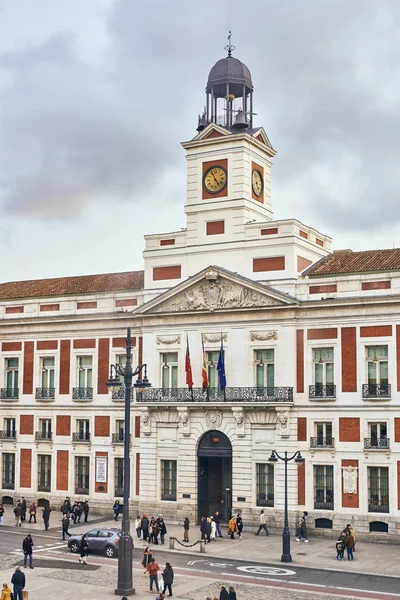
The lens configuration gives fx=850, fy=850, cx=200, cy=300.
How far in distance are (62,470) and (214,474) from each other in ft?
33.8

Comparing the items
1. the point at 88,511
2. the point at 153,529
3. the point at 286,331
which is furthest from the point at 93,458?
the point at 286,331

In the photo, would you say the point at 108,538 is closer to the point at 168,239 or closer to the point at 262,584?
the point at 262,584

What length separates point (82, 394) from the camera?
172 ft

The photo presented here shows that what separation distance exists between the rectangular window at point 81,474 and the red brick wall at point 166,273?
39.3 feet

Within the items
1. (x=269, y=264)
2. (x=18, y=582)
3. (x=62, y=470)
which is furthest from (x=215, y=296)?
(x=18, y=582)

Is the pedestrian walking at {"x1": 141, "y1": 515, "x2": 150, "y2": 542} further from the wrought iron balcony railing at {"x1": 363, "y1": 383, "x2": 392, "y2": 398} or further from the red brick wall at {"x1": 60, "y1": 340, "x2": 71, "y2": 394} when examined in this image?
the red brick wall at {"x1": 60, "y1": 340, "x2": 71, "y2": 394}

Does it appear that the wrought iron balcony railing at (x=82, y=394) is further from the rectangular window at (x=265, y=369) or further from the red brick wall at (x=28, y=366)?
the rectangular window at (x=265, y=369)

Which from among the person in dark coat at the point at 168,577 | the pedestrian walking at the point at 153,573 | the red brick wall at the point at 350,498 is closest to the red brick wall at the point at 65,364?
the red brick wall at the point at 350,498

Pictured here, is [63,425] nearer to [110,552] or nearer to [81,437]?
[81,437]

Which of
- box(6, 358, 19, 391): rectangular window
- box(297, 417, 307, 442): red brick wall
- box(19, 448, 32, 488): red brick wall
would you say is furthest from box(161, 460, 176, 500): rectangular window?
box(6, 358, 19, 391): rectangular window

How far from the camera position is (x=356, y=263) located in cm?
4603

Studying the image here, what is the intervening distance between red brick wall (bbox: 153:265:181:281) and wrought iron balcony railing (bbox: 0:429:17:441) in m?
14.2

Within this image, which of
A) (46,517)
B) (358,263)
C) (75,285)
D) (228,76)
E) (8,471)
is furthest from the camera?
(75,285)

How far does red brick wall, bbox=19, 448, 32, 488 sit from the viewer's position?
5344cm
